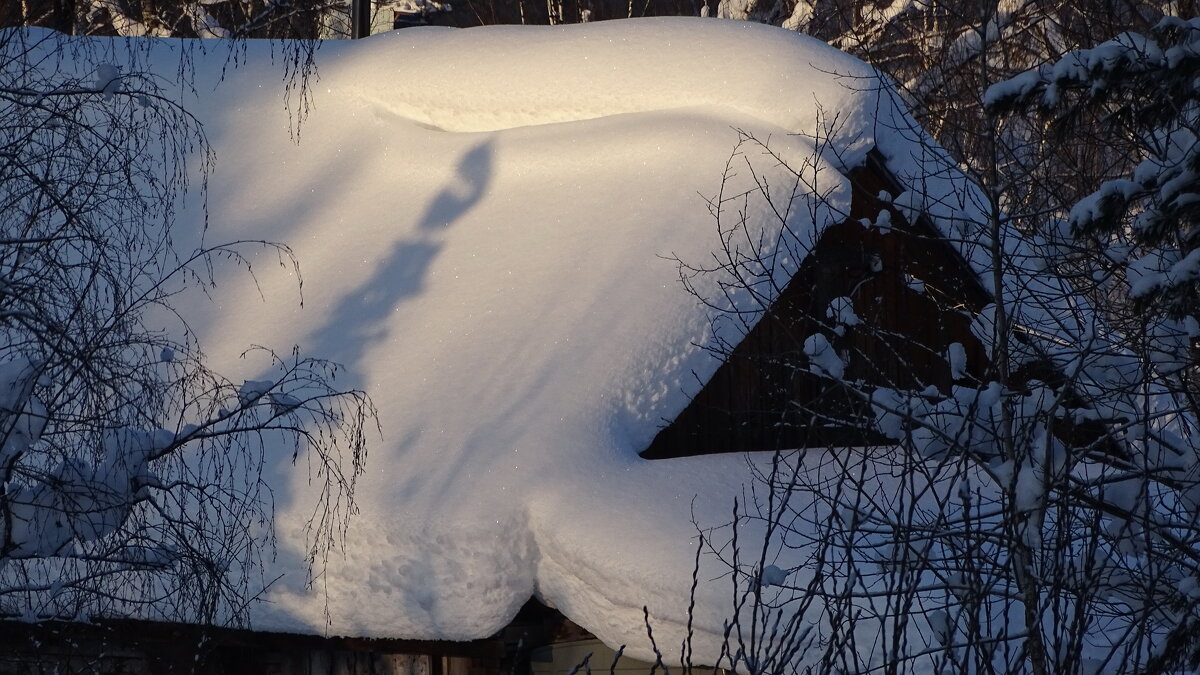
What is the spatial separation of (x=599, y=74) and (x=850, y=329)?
2.79 metres

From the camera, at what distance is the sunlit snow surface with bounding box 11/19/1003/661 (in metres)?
7.25

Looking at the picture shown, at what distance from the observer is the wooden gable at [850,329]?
27.9 feet

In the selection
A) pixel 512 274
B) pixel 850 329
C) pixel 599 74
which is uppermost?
pixel 599 74

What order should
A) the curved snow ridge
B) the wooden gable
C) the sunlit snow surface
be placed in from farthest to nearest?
1. the curved snow ridge
2. the wooden gable
3. the sunlit snow surface

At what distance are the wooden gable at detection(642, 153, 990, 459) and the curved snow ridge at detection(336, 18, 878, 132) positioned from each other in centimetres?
84

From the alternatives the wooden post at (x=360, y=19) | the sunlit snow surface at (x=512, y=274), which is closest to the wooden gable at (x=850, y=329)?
the sunlit snow surface at (x=512, y=274)

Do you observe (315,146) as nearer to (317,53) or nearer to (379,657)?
(317,53)

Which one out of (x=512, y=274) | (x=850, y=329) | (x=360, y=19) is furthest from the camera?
(x=360, y=19)

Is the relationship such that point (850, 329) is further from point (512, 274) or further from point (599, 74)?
point (599, 74)

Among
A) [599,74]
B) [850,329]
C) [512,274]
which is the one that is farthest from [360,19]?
[850,329]

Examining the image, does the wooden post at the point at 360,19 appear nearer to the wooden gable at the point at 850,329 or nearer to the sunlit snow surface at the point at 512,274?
the sunlit snow surface at the point at 512,274

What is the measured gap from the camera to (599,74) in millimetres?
10273

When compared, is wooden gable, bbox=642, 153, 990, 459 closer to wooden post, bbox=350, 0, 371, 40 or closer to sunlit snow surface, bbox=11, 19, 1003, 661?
Answer: sunlit snow surface, bbox=11, 19, 1003, 661

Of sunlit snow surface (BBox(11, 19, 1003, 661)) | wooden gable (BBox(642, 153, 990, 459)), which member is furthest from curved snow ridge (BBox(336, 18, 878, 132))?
wooden gable (BBox(642, 153, 990, 459))
